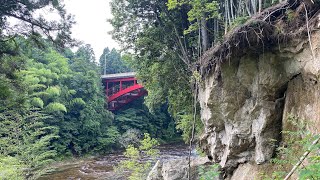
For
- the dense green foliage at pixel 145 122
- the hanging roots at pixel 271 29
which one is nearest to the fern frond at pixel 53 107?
the dense green foliage at pixel 145 122

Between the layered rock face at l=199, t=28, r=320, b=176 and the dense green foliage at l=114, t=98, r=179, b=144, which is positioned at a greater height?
the layered rock face at l=199, t=28, r=320, b=176

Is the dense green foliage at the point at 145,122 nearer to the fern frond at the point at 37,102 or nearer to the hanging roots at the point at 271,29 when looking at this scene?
the fern frond at the point at 37,102

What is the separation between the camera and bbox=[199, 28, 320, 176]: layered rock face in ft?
12.8

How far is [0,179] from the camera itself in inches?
264

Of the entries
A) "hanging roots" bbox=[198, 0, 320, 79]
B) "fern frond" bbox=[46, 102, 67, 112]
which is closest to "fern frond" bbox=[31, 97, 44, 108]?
"fern frond" bbox=[46, 102, 67, 112]

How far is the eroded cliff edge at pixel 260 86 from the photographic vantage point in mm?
3891

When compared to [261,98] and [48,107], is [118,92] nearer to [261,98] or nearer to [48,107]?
[48,107]

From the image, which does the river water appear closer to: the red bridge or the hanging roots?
the red bridge

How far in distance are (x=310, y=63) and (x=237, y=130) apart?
214 cm

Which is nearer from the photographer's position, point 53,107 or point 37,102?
point 37,102

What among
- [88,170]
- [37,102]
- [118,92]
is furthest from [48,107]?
[118,92]

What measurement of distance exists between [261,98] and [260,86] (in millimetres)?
228

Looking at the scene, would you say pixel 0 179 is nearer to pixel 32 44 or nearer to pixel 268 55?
pixel 32 44

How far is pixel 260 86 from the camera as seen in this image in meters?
4.92
